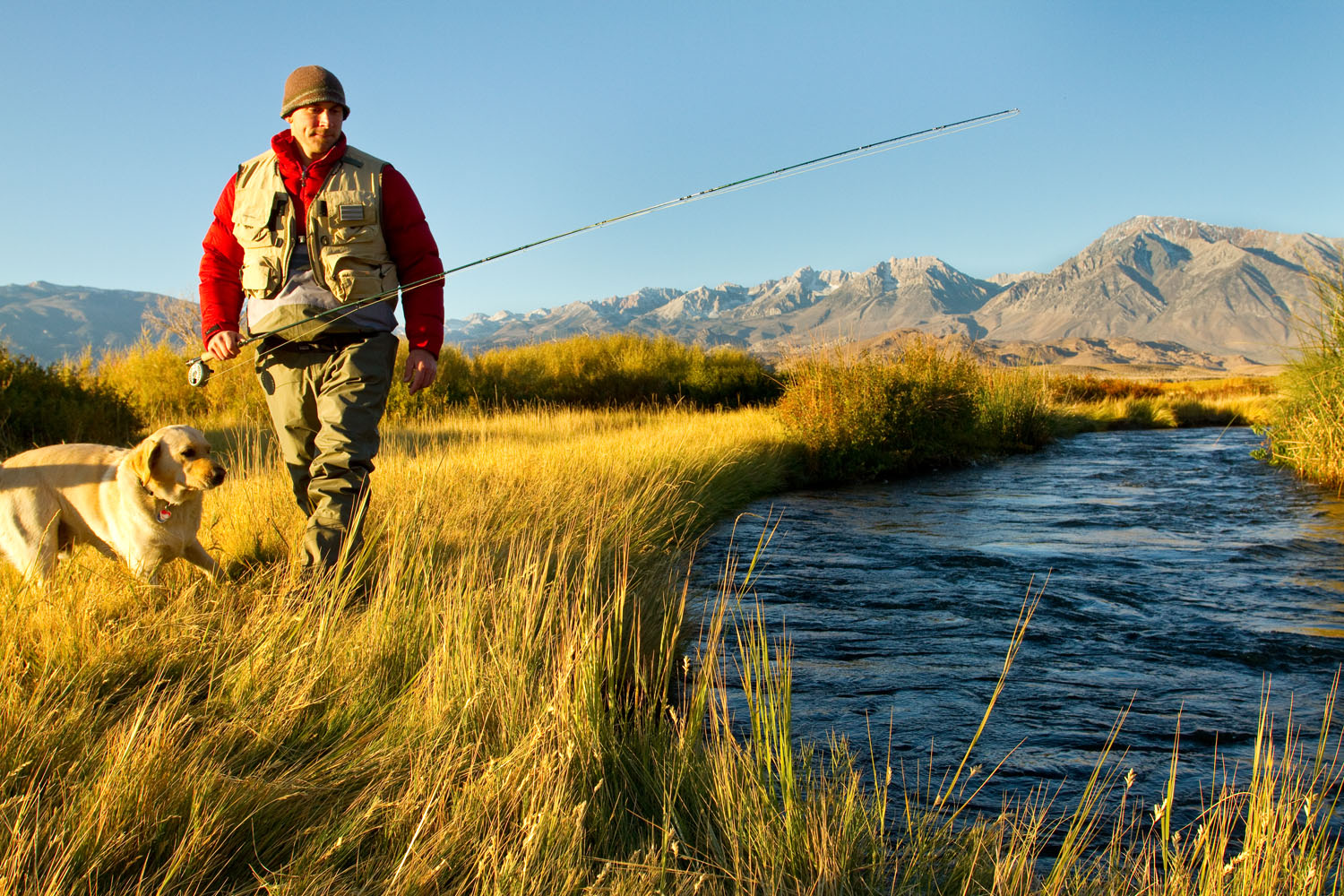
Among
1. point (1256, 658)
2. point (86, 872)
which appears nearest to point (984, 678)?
point (1256, 658)

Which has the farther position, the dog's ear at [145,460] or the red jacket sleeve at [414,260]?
the red jacket sleeve at [414,260]

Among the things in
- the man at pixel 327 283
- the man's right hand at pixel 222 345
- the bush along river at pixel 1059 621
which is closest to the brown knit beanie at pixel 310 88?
the man at pixel 327 283

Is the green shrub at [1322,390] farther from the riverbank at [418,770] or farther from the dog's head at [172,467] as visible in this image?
the dog's head at [172,467]

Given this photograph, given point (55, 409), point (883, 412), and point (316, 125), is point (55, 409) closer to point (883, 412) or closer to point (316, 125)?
point (316, 125)

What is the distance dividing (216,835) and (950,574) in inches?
198

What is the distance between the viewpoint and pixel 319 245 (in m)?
3.49

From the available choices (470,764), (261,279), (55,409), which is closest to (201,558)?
(261,279)

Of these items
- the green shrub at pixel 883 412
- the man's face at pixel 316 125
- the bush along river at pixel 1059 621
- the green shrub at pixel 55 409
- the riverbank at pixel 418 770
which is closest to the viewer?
the riverbank at pixel 418 770

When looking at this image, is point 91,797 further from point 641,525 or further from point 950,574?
point 950,574

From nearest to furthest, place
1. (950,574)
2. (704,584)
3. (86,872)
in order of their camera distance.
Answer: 1. (86,872)
2. (704,584)
3. (950,574)

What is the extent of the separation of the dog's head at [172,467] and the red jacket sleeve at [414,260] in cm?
96

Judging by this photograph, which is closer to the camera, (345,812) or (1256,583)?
(345,812)

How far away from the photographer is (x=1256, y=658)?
4129mm

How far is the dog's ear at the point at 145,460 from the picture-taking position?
10.5ft
